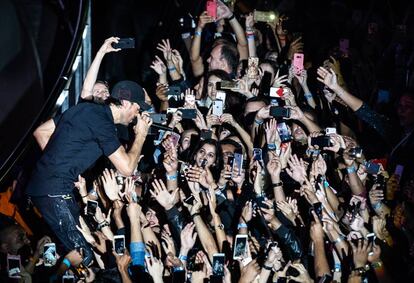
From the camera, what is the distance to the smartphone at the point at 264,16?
7719 mm

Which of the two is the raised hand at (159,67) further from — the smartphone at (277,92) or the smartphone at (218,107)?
the smartphone at (277,92)

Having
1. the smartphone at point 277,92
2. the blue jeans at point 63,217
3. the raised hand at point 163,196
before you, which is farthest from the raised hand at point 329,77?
the blue jeans at point 63,217

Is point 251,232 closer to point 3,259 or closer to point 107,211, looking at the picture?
point 107,211

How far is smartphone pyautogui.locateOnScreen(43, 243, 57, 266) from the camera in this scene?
5234 millimetres

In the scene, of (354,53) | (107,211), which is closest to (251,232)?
(107,211)

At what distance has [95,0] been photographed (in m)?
8.45

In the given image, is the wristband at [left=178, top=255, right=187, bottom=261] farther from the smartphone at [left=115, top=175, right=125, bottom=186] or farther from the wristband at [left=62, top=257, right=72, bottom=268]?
the smartphone at [left=115, top=175, right=125, bottom=186]

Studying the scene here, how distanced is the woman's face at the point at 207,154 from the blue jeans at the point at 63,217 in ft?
3.49

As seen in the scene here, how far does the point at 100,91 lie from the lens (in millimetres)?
6504

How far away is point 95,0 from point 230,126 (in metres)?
2.63

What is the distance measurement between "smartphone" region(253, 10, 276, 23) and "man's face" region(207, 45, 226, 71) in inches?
26.8

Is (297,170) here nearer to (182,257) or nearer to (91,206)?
(182,257)

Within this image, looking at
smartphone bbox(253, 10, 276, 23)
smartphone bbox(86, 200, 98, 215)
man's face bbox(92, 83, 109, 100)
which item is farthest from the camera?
smartphone bbox(253, 10, 276, 23)

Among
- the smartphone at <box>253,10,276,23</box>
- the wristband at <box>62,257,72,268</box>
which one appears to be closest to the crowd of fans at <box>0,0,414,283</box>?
the wristband at <box>62,257,72,268</box>
